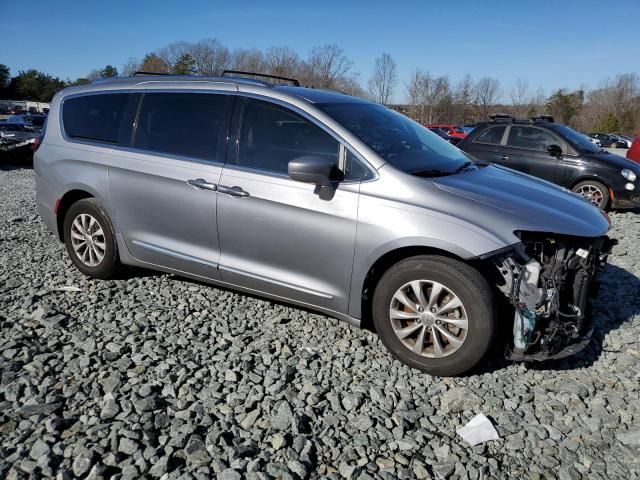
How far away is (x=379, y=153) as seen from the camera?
3.43 meters

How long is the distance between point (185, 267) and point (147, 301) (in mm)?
522

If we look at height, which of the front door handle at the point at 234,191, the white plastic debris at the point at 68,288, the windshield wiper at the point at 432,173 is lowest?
the white plastic debris at the point at 68,288

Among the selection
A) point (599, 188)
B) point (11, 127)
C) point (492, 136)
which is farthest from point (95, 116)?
point (11, 127)

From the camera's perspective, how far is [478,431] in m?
2.75

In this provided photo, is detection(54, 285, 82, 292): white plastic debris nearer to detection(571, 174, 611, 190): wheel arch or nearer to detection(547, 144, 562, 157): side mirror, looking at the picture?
detection(547, 144, 562, 157): side mirror

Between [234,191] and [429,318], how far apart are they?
1695mm

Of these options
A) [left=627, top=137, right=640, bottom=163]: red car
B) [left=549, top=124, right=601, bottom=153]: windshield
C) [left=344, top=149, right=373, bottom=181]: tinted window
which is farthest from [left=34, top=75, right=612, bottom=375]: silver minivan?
[left=627, top=137, right=640, bottom=163]: red car

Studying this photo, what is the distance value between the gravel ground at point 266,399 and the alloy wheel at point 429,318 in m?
0.23

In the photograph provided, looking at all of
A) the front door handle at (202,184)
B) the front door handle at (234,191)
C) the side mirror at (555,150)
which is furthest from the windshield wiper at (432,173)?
the side mirror at (555,150)

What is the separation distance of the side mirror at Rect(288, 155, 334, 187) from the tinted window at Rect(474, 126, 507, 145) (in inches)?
285

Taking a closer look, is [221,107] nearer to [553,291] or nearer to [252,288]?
[252,288]

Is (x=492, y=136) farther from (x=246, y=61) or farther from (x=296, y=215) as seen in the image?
(x=246, y=61)

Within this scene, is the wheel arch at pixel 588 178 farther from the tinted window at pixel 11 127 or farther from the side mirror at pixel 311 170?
the tinted window at pixel 11 127

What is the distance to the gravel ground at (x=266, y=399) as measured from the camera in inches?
97.0
